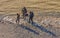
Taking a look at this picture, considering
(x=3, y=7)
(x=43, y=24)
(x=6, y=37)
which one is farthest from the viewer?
(x=3, y=7)

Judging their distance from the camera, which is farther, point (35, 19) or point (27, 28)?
point (35, 19)

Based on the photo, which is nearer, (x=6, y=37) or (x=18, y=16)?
(x=6, y=37)

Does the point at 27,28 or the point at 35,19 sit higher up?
the point at 35,19

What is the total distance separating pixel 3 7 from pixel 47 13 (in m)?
2.35

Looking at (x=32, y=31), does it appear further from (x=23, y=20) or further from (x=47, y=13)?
(x=47, y=13)

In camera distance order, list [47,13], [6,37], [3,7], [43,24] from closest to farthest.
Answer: [6,37], [43,24], [47,13], [3,7]

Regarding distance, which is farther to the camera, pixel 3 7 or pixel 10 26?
pixel 3 7

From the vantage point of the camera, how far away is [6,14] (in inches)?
520

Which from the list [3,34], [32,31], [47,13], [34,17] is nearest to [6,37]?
[3,34]

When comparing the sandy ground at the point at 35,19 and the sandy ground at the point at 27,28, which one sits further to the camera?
the sandy ground at the point at 35,19

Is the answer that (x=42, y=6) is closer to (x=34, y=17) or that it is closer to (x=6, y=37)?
(x=34, y=17)

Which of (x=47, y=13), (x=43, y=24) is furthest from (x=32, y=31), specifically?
(x=47, y=13)

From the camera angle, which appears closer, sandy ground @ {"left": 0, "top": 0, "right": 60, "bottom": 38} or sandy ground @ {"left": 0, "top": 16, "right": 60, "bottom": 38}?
sandy ground @ {"left": 0, "top": 16, "right": 60, "bottom": 38}

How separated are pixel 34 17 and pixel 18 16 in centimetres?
90
